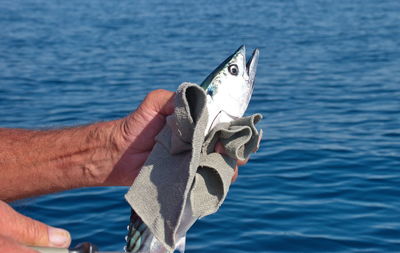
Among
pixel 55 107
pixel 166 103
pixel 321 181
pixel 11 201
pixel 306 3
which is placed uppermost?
pixel 166 103

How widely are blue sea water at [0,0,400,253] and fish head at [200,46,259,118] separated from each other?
1.35 m

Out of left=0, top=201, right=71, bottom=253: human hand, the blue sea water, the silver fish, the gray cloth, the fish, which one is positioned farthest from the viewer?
the blue sea water

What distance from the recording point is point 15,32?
931 inches

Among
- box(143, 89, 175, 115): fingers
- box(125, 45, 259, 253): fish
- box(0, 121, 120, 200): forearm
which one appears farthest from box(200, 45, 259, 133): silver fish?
box(0, 121, 120, 200): forearm

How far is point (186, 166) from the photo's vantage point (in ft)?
10.1

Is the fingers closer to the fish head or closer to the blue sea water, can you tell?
the fish head

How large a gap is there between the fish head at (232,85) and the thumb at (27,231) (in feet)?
4.85

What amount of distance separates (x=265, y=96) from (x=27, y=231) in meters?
11.5

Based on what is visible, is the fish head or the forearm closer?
the fish head

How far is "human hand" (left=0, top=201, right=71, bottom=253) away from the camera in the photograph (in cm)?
196

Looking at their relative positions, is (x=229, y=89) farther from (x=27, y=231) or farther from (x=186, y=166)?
(x=27, y=231)

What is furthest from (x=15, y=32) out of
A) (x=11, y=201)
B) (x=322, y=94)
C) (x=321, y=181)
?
(x=11, y=201)

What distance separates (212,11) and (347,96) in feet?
54.5

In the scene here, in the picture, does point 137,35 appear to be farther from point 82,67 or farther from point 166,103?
point 166,103
